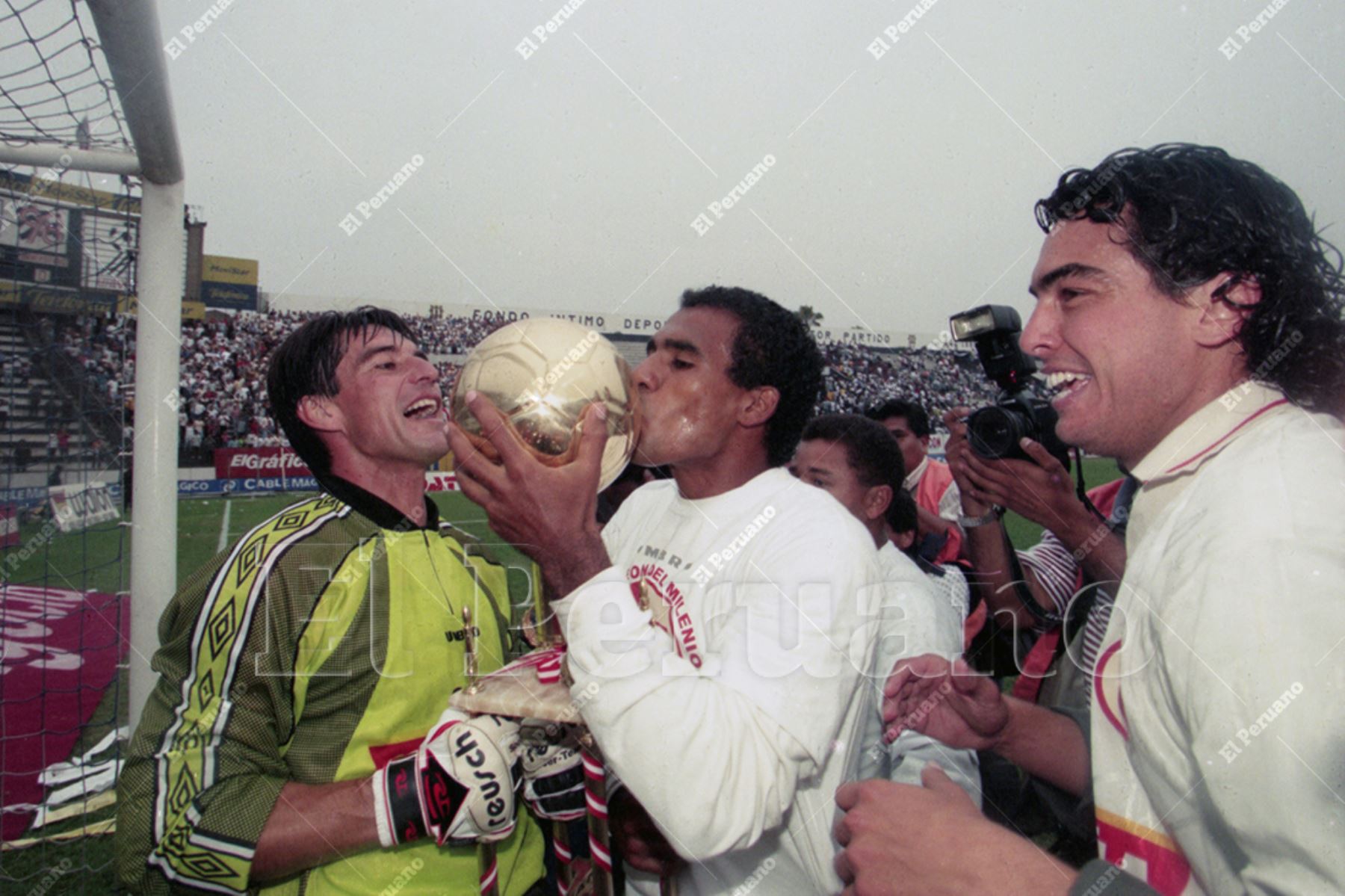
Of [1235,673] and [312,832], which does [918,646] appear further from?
[312,832]

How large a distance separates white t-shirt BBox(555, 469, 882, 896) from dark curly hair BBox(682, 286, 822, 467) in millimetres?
327

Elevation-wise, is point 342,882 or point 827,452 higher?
point 827,452

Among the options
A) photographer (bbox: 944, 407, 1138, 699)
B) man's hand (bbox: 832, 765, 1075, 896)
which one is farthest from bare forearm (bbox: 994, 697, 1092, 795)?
man's hand (bbox: 832, 765, 1075, 896)

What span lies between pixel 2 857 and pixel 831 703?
174 inches

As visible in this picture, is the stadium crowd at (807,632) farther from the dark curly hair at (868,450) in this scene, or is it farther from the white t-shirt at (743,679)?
the dark curly hair at (868,450)

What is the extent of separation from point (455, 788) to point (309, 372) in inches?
50.7

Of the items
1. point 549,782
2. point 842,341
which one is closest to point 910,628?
point 549,782

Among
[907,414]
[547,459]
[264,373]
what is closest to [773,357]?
[547,459]

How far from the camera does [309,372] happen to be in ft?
7.45

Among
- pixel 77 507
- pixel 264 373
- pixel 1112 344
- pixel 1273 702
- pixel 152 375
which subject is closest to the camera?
pixel 1273 702

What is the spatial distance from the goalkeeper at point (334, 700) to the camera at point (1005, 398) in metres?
1.75

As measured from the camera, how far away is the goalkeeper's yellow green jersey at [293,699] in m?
1.68

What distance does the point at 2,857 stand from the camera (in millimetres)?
3676

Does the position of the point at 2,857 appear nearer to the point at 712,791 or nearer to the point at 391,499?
the point at 391,499
